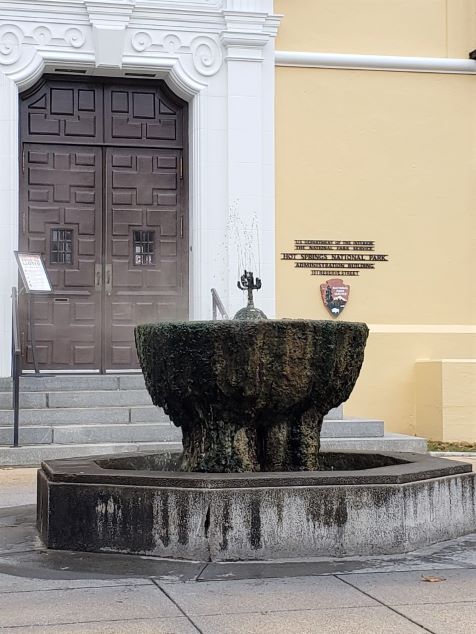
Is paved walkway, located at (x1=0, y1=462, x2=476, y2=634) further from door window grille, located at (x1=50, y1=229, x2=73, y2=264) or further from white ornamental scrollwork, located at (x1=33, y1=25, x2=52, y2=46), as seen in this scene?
white ornamental scrollwork, located at (x1=33, y1=25, x2=52, y2=46)

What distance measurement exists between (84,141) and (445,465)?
345 inches

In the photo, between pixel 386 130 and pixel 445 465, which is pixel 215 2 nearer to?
pixel 386 130

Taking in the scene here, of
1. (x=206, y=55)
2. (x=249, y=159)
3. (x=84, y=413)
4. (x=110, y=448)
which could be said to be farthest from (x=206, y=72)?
(x=110, y=448)

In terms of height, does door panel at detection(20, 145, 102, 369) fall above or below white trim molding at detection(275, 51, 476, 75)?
below

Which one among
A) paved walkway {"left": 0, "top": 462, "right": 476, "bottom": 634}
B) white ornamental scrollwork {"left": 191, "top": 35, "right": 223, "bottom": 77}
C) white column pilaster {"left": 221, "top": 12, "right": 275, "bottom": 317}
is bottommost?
paved walkway {"left": 0, "top": 462, "right": 476, "bottom": 634}

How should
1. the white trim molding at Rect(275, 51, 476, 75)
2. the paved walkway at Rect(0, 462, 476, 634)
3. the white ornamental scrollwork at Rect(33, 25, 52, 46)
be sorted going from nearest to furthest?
the paved walkway at Rect(0, 462, 476, 634) → the white ornamental scrollwork at Rect(33, 25, 52, 46) → the white trim molding at Rect(275, 51, 476, 75)

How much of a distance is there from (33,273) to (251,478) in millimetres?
7348

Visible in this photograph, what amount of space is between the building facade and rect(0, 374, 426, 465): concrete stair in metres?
1.87

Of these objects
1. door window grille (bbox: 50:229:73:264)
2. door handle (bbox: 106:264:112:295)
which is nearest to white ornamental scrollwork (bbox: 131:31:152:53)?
door window grille (bbox: 50:229:73:264)

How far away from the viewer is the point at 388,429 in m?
13.4

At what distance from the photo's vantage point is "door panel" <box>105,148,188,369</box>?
13.2 metres

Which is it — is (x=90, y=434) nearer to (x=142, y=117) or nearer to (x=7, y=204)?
(x=7, y=204)

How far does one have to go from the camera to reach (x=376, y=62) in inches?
539

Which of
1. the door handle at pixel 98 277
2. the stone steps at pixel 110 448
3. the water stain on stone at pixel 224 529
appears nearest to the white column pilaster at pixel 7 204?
the door handle at pixel 98 277
